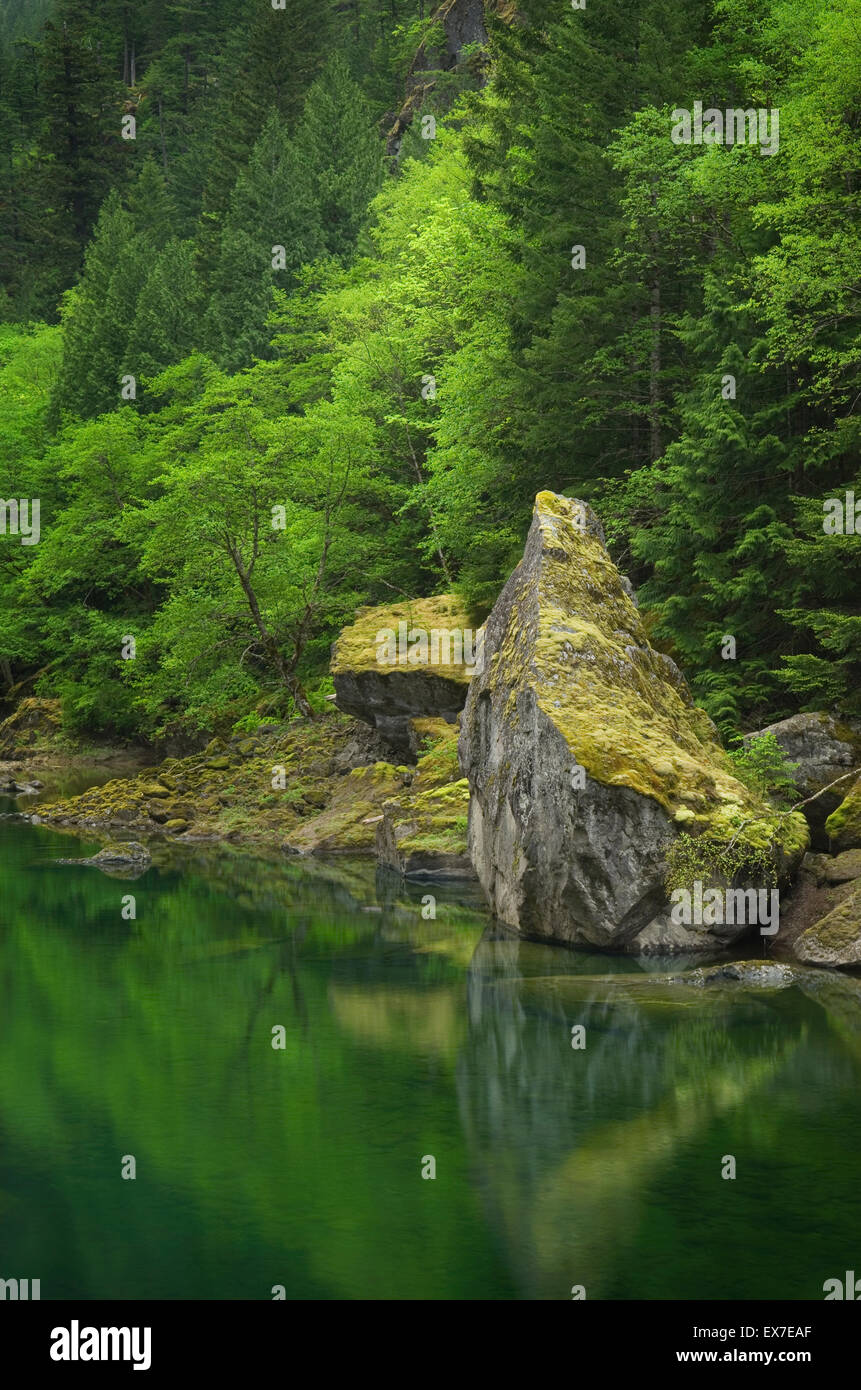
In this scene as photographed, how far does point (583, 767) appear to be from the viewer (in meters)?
15.9

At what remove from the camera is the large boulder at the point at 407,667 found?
2608 centimetres

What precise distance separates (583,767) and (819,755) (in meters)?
4.47

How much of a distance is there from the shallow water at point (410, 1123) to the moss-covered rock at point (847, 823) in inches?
129

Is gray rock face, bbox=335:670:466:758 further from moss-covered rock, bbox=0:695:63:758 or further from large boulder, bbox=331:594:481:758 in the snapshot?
moss-covered rock, bbox=0:695:63:758

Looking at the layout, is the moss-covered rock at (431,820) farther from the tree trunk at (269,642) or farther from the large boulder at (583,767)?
the tree trunk at (269,642)

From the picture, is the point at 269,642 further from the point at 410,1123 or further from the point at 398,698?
the point at 410,1123

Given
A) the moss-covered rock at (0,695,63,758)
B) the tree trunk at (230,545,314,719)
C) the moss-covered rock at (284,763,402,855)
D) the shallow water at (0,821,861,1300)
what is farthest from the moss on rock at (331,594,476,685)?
the moss-covered rock at (0,695,63,758)

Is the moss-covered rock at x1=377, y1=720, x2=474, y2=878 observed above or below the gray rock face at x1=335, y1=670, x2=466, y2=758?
below

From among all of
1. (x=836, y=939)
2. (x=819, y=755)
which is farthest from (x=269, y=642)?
(x=836, y=939)

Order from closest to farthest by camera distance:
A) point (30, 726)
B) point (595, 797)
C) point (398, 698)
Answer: point (595, 797), point (398, 698), point (30, 726)

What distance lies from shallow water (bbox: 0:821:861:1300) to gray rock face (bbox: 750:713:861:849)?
394cm

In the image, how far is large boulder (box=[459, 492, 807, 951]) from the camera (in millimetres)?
15891

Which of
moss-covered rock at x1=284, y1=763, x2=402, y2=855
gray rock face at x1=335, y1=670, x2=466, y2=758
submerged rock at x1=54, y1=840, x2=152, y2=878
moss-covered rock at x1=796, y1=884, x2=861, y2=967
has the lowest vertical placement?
moss-covered rock at x1=796, y1=884, x2=861, y2=967

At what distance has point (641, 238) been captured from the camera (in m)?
25.1
